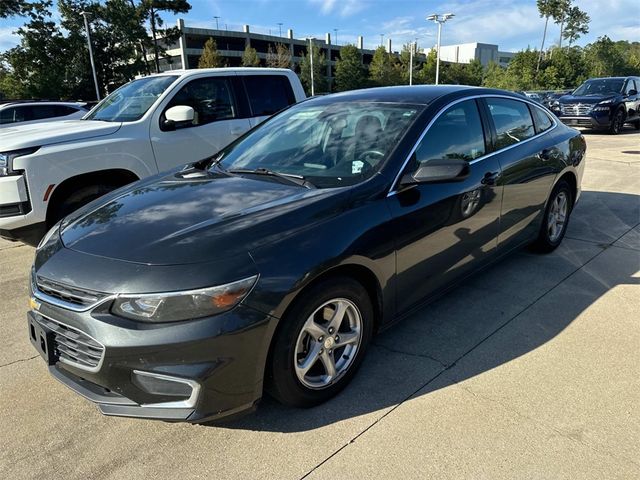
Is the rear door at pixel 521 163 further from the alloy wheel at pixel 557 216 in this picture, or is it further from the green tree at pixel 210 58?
the green tree at pixel 210 58

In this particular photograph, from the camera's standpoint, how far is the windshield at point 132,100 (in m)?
5.59

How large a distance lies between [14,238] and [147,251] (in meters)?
3.05

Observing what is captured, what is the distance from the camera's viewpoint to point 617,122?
15.6 m

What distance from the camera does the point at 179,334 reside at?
82.0 inches

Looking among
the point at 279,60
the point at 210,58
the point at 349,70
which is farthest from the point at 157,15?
the point at 349,70

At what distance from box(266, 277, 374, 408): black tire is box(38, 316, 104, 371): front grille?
2.60ft

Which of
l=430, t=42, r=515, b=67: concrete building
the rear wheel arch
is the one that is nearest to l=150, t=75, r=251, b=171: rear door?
the rear wheel arch

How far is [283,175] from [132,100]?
357cm

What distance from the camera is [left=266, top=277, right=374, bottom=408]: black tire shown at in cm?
235

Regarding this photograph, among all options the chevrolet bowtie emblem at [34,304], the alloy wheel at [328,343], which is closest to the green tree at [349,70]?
the alloy wheel at [328,343]

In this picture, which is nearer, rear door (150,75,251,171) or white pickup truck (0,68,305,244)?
white pickup truck (0,68,305,244)

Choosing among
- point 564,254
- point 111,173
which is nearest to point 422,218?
point 564,254

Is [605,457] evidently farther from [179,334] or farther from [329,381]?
[179,334]

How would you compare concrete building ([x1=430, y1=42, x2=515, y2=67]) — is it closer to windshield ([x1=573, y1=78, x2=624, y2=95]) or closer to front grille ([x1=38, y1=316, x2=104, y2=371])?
windshield ([x1=573, y1=78, x2=624, y2=95])
